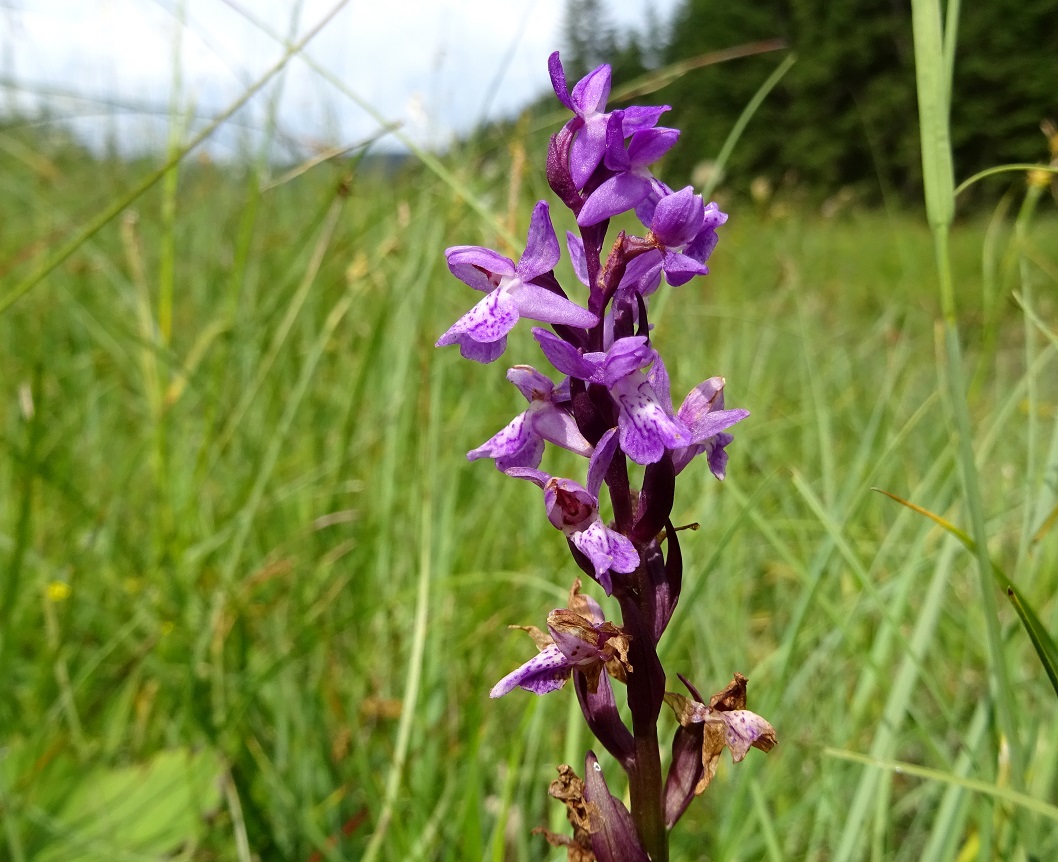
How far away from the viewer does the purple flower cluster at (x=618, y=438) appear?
794 millimetres

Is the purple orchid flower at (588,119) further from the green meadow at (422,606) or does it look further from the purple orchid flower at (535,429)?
the green meadow at (422,606)

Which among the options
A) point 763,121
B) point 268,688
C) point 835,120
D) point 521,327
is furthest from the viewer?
point 763,121

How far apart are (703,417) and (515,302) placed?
0.22m

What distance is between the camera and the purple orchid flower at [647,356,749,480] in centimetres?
85

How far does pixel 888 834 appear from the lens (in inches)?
57.8

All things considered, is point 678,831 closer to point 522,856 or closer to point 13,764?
point 522,856

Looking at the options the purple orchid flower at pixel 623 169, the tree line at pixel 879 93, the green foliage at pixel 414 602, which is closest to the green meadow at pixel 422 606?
the green foliage at pixel 414 602

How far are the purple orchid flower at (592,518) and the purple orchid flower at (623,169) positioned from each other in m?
0.21

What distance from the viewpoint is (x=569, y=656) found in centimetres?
82

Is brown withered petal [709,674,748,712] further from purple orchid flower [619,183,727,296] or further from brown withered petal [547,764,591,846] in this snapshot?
purple orchid flower [619,183,727,296]

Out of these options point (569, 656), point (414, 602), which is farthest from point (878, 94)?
point (569, 656)

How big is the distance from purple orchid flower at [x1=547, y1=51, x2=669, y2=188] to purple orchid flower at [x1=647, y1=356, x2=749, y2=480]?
0.66ft

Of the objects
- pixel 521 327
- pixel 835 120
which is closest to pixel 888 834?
pixel 521 327

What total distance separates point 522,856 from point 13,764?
35.7 inches
